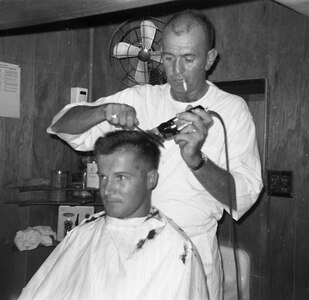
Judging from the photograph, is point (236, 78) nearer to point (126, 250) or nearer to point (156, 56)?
point (156, 56)

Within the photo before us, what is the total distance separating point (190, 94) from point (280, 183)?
99 cm

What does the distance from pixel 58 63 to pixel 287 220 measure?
2091 millimetres

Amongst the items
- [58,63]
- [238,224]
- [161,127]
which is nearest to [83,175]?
[58,63]

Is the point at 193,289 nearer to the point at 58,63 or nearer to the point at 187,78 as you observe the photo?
the point at 187,78

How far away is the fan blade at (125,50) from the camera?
3230 mm

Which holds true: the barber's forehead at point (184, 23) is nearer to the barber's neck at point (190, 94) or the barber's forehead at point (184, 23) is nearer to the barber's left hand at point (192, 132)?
the barber's neck at point (190, 94)

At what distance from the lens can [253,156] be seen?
6.28ft

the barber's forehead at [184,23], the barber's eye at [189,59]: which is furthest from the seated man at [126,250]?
the barber's forehead at [184,23]

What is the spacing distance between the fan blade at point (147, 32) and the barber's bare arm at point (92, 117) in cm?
128

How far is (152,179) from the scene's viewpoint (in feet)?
6.41

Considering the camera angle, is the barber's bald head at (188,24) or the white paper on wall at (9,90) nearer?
the barber's bald head at (188,24)

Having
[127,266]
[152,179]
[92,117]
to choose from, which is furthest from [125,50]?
[127,266]

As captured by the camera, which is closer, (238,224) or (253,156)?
(253,156)

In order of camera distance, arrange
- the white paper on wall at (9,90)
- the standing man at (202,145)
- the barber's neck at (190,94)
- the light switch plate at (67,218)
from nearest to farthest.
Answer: the standing man at (202,145) < the barber's neck at (190,94) < the white paper on wall at (9,90) < the light switch plate at (67,218)
